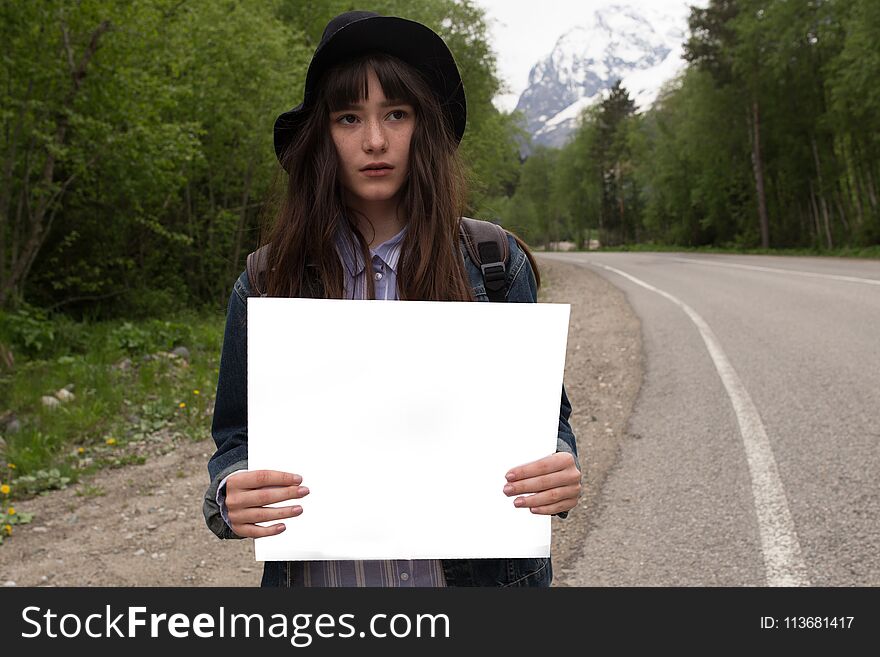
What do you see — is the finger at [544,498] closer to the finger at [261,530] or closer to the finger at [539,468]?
the finger at [539,468]

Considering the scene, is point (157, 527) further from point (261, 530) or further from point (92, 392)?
point (261, 530)

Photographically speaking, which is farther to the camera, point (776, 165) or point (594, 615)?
point (776, 165)

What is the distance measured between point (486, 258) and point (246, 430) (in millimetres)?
592

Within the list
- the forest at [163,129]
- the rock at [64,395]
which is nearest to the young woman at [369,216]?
the forest at [163,129]

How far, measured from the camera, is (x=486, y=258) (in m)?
1.56

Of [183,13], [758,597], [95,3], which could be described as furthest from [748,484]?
[183,13]

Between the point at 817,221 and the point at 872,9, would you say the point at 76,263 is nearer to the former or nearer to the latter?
the point at 872,9

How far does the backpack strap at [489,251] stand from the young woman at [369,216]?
0.06 feet

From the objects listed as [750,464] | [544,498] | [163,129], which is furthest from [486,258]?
[163,129]

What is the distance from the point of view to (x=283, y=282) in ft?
5.02

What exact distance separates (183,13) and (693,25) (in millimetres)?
34549

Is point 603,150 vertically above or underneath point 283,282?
above

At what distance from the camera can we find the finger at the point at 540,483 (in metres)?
1.38

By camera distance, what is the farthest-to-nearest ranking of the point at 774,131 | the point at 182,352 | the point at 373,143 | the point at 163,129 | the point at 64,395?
the point at 774,131 < the point at 163,129 < the point at 182,352 < the point at 64,395 < the point at 373,143
